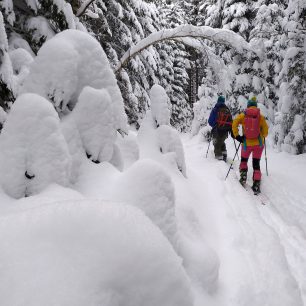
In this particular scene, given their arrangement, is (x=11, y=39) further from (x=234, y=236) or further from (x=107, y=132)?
(x=234, y=236)

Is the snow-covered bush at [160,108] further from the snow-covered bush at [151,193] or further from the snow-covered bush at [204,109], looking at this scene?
the snow-covered bush at [204,109]

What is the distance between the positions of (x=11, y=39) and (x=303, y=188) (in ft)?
27.2

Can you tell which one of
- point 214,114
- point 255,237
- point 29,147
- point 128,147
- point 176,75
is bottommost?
point 176,75

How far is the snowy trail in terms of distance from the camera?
3.95 meters


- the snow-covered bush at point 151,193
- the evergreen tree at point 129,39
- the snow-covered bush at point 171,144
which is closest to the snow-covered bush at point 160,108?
the snow-covered bush at point 171,144

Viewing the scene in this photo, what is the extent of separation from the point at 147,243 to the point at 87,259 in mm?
347

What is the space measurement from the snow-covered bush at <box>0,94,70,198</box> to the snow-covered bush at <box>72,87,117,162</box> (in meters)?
0.78

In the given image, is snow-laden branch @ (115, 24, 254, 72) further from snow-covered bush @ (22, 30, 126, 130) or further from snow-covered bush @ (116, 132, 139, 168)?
snow-covered bush @ (22, 30, 126, 130)

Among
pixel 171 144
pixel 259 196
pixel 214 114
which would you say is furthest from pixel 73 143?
pixel 214 114

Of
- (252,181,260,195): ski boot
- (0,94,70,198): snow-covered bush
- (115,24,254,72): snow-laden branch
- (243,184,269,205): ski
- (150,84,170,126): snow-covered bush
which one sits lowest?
(243,184,269,205): ski

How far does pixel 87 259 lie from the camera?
5.70 ft

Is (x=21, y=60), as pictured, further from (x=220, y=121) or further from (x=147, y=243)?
(x=220, y=121)

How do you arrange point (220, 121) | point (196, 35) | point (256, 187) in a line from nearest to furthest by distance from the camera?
point (196, 35) < point (256, 187) < point (220, 121)

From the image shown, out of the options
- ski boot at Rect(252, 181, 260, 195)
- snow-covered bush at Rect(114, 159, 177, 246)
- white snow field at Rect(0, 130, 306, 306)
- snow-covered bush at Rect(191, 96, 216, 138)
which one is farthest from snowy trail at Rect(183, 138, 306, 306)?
snow-covered bush at Rect(191, 96, 216, 138)
